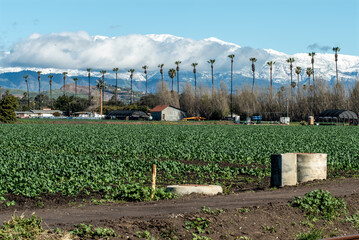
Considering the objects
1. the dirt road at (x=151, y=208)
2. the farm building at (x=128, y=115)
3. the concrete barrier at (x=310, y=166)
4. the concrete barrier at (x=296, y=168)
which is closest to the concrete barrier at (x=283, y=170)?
the concrete barrier at (x=296, y=168)

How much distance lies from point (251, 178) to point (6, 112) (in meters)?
84.4

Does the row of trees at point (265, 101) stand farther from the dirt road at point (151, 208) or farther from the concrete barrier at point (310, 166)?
the dirt road at point (151, 208)

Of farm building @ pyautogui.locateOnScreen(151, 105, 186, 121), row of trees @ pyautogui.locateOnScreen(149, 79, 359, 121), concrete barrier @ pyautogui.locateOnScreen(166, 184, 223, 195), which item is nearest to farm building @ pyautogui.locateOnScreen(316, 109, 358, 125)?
row of trees @ pyautogui.locateOnScreen(149, 79, 359, 121)

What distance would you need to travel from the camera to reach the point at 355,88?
425 ft

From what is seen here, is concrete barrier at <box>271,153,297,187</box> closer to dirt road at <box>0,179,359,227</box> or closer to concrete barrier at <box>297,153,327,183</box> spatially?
concrete barrier at <box>297,153,327,183</box>

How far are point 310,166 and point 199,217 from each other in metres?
8.49

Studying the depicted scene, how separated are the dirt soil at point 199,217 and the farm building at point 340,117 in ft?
308

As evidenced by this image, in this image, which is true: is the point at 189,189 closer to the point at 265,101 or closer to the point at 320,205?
the point at 320,205

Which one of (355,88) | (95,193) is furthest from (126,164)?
(355,88)

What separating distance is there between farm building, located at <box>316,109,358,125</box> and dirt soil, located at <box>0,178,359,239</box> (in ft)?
308

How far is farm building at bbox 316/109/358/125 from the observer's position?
351 feet

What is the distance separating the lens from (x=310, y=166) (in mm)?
19281

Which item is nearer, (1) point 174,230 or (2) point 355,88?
(1) point 174,230

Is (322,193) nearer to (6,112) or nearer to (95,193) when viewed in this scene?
(95,193)
